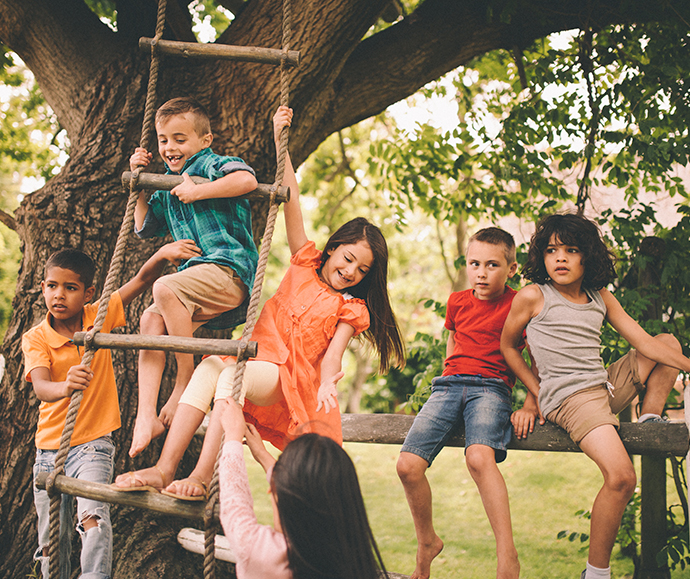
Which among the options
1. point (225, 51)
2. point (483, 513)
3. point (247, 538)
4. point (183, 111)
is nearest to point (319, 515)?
point (247, 538)

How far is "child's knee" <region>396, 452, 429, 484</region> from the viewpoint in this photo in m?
2.57

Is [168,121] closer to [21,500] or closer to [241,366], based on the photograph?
[241,366]

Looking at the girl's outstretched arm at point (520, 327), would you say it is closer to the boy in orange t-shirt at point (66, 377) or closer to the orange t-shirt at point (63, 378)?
the boy in orange t-shirt at point (66, 377)

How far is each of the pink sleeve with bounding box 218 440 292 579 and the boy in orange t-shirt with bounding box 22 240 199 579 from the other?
101 centimetres

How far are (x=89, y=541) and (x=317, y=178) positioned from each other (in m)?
6.69

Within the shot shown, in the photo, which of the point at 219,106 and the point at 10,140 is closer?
the point at 219,106

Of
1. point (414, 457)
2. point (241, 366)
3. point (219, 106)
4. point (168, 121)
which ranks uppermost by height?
point (219, 106)

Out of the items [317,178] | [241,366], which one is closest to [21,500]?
[241,366]

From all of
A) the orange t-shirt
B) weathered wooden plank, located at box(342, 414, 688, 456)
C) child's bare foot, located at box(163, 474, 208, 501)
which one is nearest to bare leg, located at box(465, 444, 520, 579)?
weathered wooden plank, located at box(342, 414, 688, 456)

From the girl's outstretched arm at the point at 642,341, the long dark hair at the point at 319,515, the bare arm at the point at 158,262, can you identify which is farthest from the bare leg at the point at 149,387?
the girl's outstretched arm at the point at 642,341

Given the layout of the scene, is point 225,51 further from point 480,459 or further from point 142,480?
point 480,459

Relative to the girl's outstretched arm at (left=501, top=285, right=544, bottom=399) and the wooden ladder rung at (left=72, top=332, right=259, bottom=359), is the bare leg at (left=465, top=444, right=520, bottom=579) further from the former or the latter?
the wooden ladder rung at (left=72, top=332, right=259, bottom=359)

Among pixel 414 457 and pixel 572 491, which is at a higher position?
pixel 414 457

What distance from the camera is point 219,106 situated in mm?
3477
